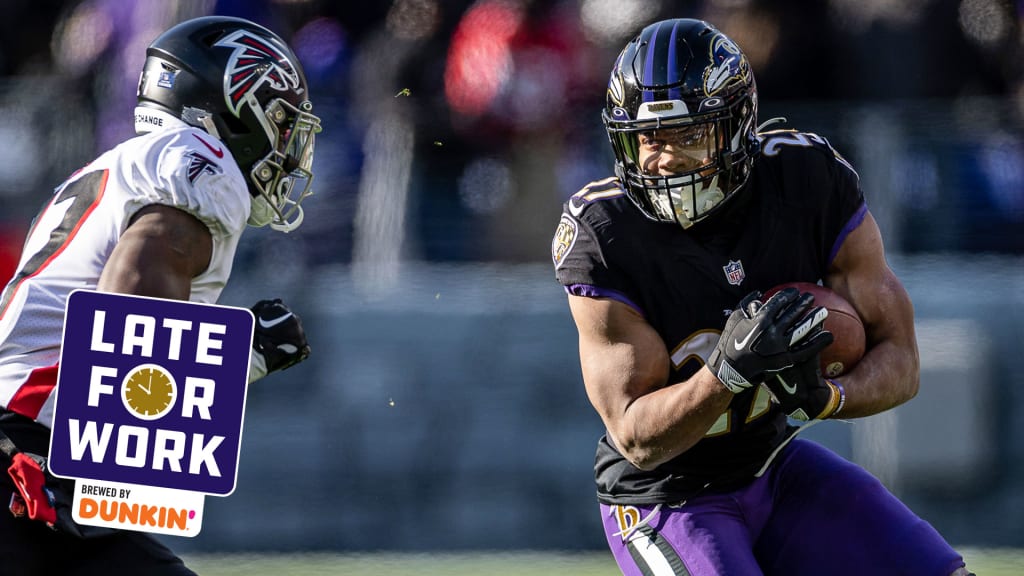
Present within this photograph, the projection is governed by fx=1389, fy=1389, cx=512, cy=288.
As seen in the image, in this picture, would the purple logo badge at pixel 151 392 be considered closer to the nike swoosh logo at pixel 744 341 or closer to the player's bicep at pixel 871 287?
the nike swoosh logo at pixel 744 341

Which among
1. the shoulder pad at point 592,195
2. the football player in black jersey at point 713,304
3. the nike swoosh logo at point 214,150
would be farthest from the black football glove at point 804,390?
the nike swoosh logo at point 214,150

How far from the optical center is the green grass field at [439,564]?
21.2 ft

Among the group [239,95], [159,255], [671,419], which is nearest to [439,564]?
[239,95]

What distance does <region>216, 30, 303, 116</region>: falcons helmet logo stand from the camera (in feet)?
13.1

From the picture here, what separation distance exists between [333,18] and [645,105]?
14.4 ft

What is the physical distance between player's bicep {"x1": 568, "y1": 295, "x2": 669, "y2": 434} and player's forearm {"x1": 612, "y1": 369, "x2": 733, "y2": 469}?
0.05m

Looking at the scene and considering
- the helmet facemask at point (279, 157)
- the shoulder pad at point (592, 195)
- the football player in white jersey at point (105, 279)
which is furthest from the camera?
the helmet facemask at point (279, 157)

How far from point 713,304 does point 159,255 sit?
144 centimetres

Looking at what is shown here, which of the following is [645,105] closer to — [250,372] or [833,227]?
→ [833,227]

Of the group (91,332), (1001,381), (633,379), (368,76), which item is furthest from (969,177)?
(91,332)

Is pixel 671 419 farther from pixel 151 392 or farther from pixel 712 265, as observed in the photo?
pixel 151 392

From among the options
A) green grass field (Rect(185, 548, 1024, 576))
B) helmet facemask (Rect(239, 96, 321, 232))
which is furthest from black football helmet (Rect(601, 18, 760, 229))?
green grass field (Rect(185, 548, 1024, 576))

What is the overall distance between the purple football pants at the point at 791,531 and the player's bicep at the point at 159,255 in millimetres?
1343

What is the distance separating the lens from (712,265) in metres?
3.75
